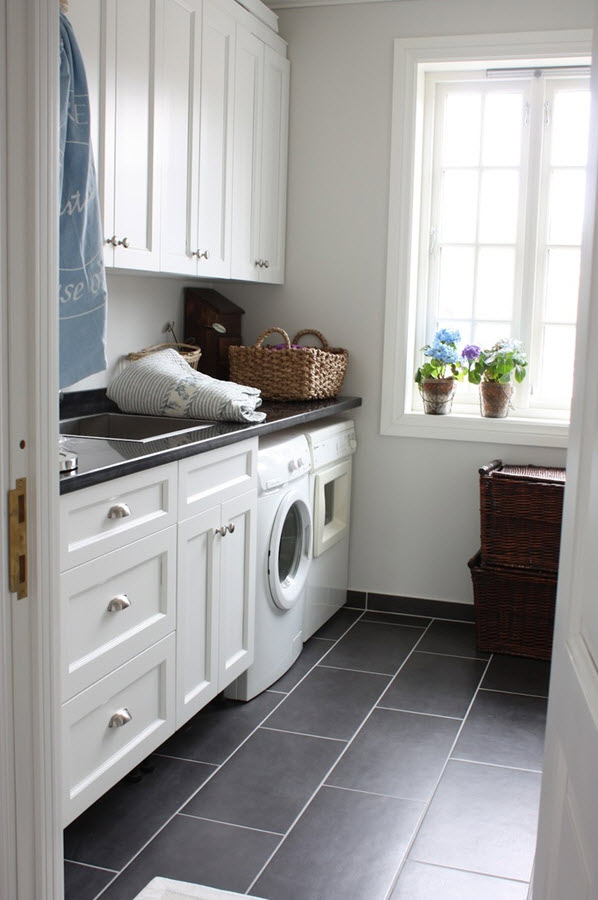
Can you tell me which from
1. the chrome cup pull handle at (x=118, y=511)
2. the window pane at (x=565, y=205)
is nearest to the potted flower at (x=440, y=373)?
the window pane at (x=565, y=205)

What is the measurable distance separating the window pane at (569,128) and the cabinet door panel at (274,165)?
109 centimetres

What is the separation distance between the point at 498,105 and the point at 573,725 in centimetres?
350

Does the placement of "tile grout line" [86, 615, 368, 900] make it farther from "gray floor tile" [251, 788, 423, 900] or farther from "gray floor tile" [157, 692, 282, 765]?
"gray floor tile" [251, 788, 423, 900]

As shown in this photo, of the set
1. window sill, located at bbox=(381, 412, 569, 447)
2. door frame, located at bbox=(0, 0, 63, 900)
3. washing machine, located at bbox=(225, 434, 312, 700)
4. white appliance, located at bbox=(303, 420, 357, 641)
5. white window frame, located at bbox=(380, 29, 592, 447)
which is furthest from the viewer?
window sill, located at bbox=(381, 412, 569, 447)

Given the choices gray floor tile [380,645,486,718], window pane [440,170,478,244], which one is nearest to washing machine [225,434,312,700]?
gray floor tile [380,645,486,718]

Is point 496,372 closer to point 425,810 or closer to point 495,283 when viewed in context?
point 495,283

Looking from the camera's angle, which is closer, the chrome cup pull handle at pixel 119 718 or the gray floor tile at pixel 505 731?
the chrome cup pull handle at pixel 119 718

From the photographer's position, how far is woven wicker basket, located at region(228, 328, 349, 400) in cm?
368

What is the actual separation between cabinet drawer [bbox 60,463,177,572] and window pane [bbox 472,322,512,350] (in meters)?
2.02

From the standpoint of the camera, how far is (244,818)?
2.43m

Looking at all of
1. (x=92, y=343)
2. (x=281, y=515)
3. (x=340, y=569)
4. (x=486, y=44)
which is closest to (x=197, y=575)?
(x=281, y=515)

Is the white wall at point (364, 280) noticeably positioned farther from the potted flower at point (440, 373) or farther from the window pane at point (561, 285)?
the window pane at point (561, 285)

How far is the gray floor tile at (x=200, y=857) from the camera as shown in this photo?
214 cm

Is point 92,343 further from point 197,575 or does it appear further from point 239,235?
point 239,235
